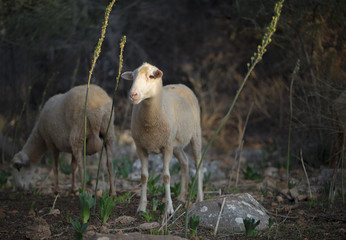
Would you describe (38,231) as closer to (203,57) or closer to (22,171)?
(22,171)

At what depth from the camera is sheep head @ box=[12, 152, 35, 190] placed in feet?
23.6

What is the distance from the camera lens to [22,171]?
24.0 ft

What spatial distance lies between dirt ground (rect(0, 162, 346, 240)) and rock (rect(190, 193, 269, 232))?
11 centimetres

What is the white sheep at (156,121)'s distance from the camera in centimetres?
479

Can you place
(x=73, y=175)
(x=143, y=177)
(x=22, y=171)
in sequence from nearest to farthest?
(x=143, y=177) < (x=73, y=175) < (x=22, y=171)

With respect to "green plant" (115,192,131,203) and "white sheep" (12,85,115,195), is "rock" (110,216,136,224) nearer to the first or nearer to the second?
"green plant" (115,192,131,203)

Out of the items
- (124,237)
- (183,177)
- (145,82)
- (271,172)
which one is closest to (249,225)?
(124,237)

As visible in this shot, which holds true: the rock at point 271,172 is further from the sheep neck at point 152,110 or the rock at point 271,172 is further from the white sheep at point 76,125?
the sheep neck at point 152,110

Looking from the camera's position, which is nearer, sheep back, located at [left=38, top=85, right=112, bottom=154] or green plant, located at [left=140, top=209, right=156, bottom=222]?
green plant, located at [left=140, top=209, right=156, bottom=222]

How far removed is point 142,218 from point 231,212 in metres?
0.99

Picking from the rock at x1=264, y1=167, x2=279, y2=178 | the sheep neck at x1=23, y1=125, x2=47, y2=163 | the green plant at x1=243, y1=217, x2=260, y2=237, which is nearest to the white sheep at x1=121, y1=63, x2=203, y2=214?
the green plant at x1=243, y1=217, x2=260, y2=237

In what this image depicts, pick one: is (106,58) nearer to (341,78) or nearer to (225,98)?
(225,98)

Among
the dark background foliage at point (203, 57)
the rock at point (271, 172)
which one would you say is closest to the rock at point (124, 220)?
the dark background foliage at point (203, 57)

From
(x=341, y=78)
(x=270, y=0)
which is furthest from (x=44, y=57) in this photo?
(x=341, y=78)
